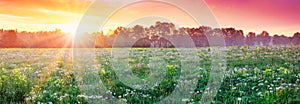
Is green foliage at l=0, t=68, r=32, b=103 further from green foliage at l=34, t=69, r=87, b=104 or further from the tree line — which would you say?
the tree line

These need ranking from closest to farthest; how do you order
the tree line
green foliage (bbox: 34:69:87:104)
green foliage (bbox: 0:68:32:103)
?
green foliage (bbox: 34:69:87:104) < green foliage (bbox: 0:68:32:103) < the tree line

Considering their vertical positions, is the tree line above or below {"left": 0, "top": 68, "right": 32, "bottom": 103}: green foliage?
above

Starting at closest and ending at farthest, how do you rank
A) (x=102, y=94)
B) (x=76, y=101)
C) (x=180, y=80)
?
(x=76, y=101)
(x=102, y=94)
(x=180, y=80)

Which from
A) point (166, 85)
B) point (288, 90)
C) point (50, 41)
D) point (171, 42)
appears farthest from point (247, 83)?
point (50, 41)

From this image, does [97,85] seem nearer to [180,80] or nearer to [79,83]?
[79,83]

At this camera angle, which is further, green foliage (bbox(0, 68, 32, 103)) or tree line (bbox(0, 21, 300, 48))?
tree line (bbox(0, 21, 300, 48))

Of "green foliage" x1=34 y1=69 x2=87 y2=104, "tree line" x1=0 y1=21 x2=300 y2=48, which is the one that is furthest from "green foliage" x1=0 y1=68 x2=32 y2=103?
"tree line" x1=0 y1=21 x2=300 y2=48

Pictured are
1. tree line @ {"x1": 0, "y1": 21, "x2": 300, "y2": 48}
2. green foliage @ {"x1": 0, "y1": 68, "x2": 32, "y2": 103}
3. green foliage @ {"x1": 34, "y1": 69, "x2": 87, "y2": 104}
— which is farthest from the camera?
tree line @ {"x1": 0, "y1": 21, "x2": 300, "y2": 48}

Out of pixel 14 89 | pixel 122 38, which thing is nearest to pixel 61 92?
pixel 14 89

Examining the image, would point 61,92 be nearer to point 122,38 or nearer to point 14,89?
point 14,89

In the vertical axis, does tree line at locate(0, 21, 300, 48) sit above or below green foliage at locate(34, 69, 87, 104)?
above

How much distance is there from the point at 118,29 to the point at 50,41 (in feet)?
67.5

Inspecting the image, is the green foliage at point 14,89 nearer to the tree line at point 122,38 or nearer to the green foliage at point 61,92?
the green foliage at point 61,92

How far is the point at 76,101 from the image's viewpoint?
29.5 feet
